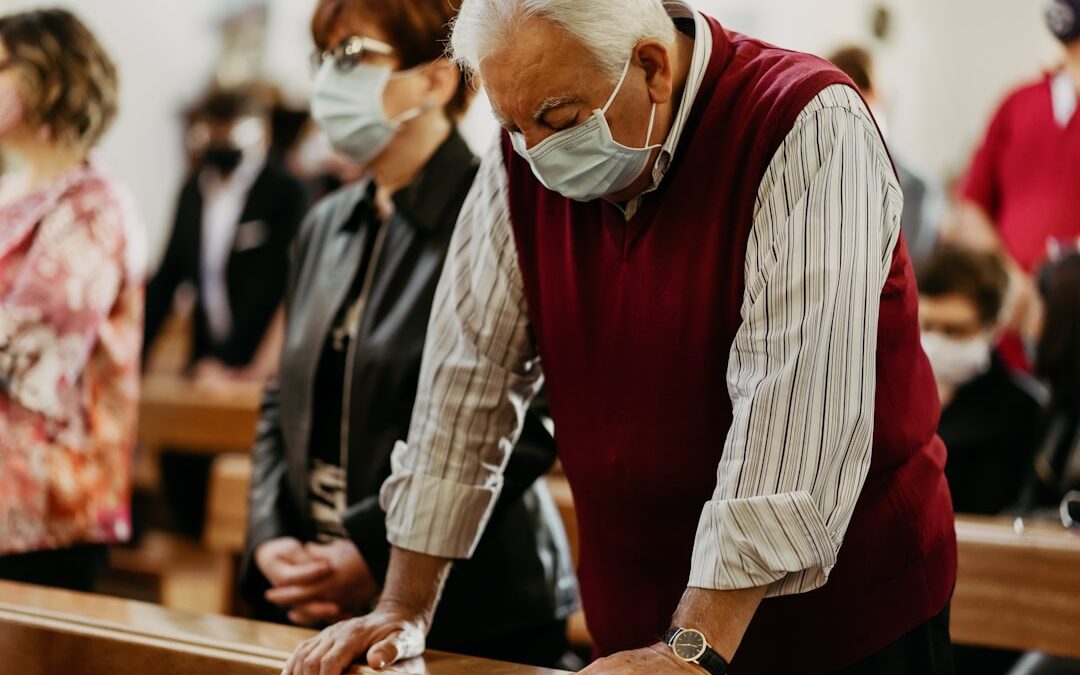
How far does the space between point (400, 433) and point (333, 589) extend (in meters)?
0.25

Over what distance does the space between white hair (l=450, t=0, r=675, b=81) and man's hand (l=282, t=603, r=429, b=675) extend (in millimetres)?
673

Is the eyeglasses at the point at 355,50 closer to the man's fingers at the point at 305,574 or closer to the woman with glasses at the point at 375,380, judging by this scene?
the woman with glasses at the point at 375,380

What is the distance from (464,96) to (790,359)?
1003mm

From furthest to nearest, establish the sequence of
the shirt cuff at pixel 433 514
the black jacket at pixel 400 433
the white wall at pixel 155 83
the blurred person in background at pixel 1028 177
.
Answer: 1. the white wall at pixel 155 83
2. the blurred person in background at pixel 1028 177
3. the black jacket at pixel 400 433
4. the shirt cuff at pixel 433 514

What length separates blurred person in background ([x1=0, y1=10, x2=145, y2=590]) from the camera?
2180 mm

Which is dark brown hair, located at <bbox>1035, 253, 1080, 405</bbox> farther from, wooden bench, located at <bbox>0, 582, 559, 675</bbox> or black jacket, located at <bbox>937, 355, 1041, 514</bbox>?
wooden bench, located at <bbox>0, 582, 559, 675</bbox>

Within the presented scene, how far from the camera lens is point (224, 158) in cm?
540

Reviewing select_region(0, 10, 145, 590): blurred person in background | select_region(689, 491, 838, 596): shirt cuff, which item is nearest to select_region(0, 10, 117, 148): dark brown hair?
select_region(0, 10, 145, 590): blurred person in background

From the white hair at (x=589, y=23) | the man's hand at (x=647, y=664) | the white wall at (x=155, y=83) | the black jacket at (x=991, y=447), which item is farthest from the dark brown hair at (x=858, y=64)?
the white wall at (x=155, y=83)

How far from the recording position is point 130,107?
6977mm

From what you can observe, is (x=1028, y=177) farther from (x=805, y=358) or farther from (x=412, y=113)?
(x=805, y=358)

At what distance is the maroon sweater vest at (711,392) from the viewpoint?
1.46 meters

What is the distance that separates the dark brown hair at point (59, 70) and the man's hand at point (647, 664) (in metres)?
1.49

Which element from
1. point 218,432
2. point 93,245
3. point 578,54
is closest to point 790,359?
point 578,54
